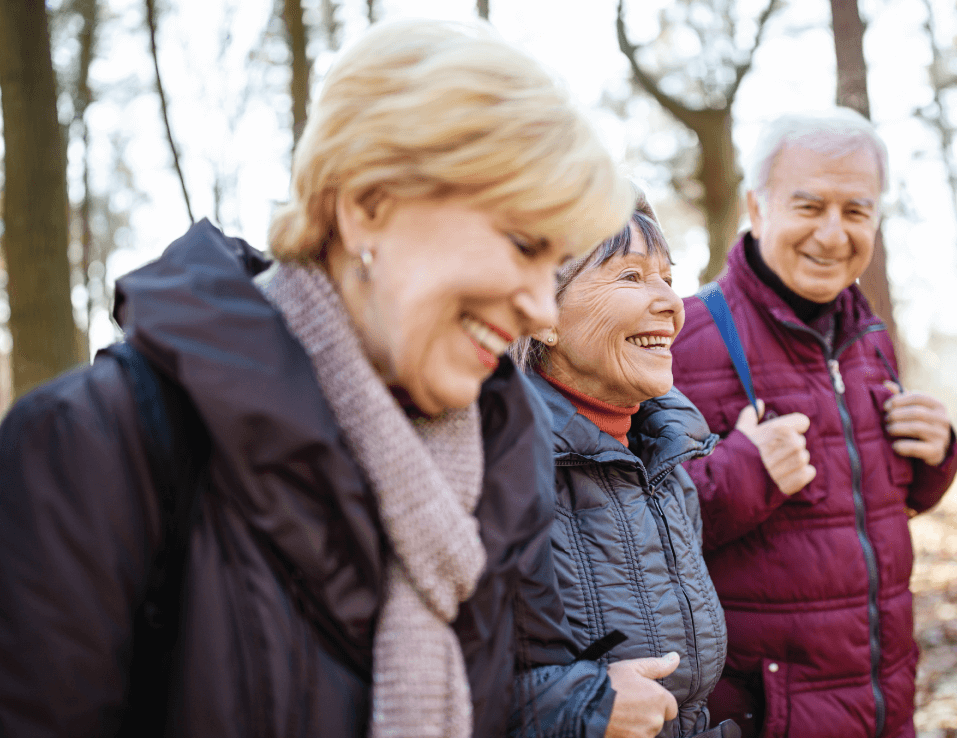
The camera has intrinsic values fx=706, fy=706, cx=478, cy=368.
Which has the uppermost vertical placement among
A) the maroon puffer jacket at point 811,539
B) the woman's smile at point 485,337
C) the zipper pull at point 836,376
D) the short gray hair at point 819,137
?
the short gray hair at point 819,137

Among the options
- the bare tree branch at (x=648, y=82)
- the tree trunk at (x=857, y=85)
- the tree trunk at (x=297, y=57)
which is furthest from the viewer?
the bare tree branch at (x=648, y=82)

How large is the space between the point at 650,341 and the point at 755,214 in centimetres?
117

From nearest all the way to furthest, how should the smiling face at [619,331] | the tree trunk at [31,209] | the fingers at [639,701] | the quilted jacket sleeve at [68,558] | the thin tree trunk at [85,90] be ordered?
1. the quilted jacket sleeve at [68,558]
2. the fingers at [639,701]
3. the smiling face at [619,331]
4. the tree trunk at [31,209]
5. the thin tree trunk at [85,90]

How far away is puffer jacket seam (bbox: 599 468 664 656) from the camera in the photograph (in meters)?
1.76

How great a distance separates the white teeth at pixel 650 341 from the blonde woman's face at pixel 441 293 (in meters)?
0.84

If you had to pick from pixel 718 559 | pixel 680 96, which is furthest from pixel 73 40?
pixel 718 559

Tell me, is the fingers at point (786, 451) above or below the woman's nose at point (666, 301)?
below

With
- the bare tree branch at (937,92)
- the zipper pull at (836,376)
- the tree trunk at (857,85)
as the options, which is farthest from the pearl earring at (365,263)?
the bare tree branch at (937,92)

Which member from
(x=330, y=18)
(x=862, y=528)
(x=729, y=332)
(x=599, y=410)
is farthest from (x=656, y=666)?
(x=330, y=18)

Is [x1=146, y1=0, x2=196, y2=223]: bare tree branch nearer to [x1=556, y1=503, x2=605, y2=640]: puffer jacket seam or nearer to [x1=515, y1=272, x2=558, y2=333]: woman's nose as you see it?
[x1=556, y1=503, x2=605, y2=640]: puffer jacket seam

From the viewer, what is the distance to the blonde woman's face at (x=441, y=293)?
1177mm

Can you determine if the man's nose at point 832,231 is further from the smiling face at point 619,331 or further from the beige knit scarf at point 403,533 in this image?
the beige knit scarf at point 403,533

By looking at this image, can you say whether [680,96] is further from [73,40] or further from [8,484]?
[8,484]

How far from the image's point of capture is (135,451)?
1.07 meters
